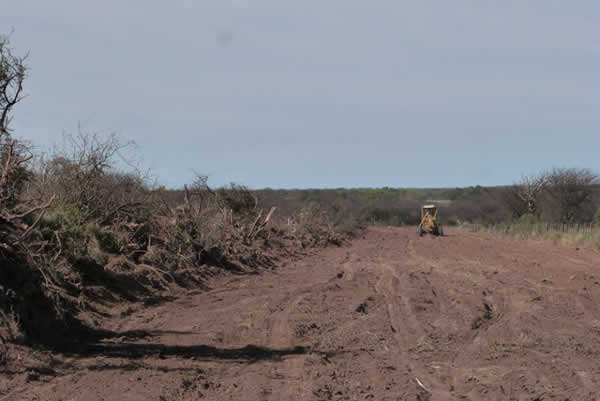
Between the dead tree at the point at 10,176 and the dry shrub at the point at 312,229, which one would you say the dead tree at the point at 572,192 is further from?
the dead tree at the point at 10,176

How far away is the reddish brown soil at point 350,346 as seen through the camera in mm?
6961

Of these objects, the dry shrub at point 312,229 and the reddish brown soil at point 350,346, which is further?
the dry shrub at point 312,229

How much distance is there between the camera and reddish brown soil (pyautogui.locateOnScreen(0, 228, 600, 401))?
696cm

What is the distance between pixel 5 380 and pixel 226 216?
16016mm

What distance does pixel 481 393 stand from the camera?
695 centimetres

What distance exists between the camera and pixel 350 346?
9109 mm

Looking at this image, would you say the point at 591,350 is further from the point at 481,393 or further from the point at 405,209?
the point at 405,209

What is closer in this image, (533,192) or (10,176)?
(10,176)

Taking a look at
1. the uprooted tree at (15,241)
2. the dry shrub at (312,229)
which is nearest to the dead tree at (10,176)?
the uprooted tree at (15,241)

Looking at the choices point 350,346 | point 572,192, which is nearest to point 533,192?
point 572,192

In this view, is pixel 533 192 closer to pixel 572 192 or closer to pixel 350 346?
pixel 572 192

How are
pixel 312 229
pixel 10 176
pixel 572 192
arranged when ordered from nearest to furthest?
pixel 10 176 < pixel 312 229 < pixel 572 192

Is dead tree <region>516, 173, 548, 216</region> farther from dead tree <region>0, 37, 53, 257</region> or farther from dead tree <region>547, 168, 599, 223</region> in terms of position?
dead tree <region>0, 37, 53, 257</region>

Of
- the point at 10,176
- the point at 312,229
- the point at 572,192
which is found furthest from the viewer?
the point at 572,192
